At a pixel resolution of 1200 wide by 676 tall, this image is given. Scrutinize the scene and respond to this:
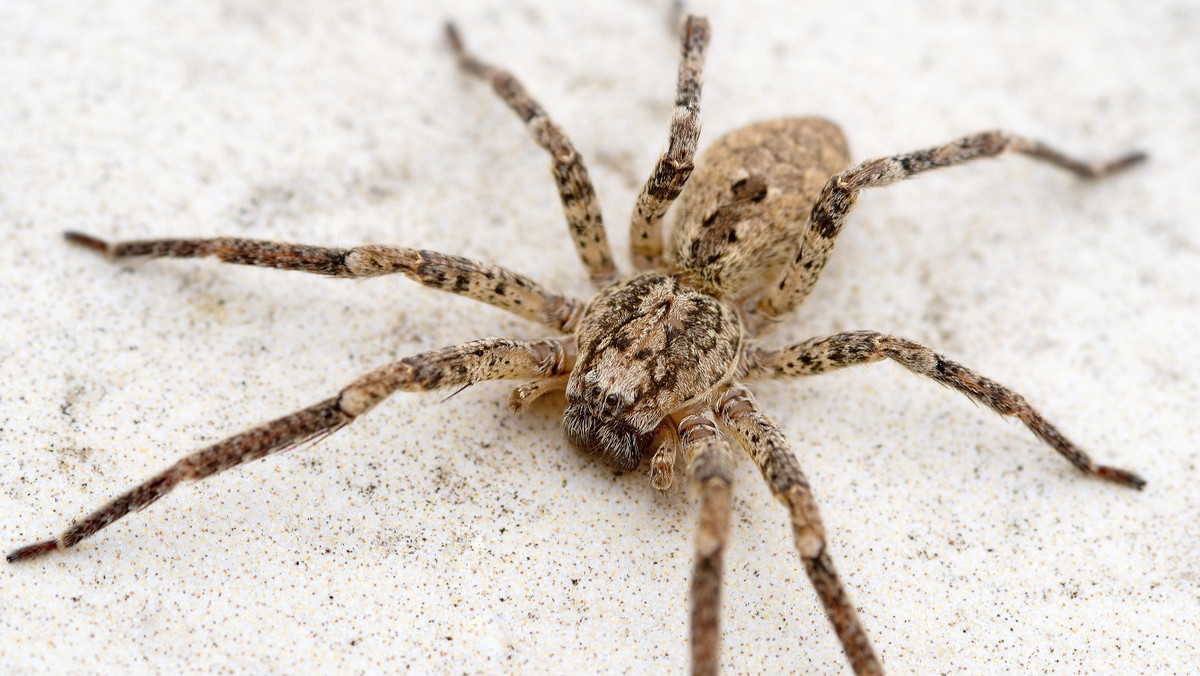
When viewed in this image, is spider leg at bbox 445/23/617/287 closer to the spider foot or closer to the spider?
the spider

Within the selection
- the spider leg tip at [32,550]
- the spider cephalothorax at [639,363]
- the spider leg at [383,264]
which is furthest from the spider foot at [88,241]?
the spider cephalothorax at [639,363]

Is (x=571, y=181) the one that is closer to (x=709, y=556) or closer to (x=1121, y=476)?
(x=709, y=556)

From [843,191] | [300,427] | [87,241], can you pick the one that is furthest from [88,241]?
[843,191]

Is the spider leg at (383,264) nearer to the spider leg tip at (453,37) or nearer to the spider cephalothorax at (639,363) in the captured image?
the spider cephalothorax at (639,363)

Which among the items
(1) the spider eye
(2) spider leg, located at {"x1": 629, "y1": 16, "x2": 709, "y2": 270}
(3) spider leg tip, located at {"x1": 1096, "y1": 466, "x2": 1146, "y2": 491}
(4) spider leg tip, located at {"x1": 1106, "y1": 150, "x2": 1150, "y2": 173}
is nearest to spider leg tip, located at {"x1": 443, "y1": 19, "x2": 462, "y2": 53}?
(2) spider leg, located at {"x1": 629, "y1": 16, "x2": 709, "y2": 270}

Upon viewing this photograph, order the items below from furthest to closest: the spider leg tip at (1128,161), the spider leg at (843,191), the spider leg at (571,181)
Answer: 1. the spider leg tip at (1128,161)
2. the spider leg at (571,181)
3. the spider leg at (843,191)

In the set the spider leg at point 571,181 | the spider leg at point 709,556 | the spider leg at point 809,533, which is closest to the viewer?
the spider leg at point 709,556
